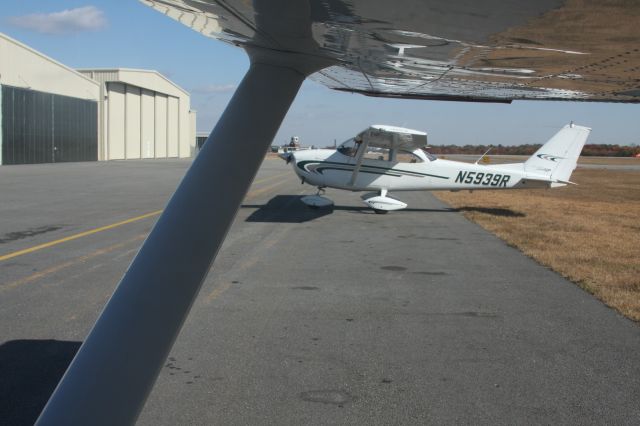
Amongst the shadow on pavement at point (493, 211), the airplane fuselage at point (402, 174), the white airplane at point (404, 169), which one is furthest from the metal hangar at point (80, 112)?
the shadow on pavement at point (493, 211)

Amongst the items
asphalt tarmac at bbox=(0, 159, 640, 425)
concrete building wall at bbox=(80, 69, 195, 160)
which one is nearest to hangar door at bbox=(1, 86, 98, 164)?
concrete building wall at bbox=(80, 69, 195, 160)

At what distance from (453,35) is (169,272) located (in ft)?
4.02

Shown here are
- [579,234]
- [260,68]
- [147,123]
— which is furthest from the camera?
[147,123]

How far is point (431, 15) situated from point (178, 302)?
1.20 meters

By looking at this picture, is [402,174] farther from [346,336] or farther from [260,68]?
[260,68]

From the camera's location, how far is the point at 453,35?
206 centimetres

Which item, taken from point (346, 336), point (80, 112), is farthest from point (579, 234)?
point (80, 112)

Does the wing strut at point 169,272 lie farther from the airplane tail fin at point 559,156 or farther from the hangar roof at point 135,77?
the hangar roof at point 135,77

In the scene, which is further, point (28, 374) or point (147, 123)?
point (147, 123)

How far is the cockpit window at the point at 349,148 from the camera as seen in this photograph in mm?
16562

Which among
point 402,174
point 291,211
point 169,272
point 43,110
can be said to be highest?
point 43,110

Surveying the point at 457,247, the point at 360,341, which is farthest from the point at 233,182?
the point at 457,247

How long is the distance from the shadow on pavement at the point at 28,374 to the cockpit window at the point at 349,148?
12200 mm

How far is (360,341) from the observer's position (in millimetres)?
5367
